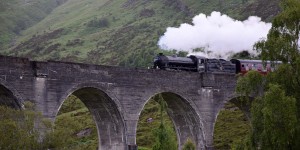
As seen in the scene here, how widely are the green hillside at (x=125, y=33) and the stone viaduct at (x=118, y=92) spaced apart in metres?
80.8

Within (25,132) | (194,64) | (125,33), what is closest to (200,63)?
(194,64)

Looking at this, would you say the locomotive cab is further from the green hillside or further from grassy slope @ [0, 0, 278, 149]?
the green hillside

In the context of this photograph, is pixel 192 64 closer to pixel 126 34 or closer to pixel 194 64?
pixel 194 64

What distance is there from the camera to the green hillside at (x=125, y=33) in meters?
143

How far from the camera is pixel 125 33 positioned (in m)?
172

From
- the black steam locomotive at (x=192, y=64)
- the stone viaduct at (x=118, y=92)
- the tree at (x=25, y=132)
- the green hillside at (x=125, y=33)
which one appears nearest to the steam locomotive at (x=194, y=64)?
the black steam locomotive at (x=192, y=64)

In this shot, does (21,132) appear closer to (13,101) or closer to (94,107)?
(13,101)

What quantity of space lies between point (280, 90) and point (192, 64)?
22.9 m

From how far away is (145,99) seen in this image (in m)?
37.9

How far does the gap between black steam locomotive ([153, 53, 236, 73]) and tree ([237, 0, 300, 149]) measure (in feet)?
61.3

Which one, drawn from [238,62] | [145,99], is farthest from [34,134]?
[238,62]

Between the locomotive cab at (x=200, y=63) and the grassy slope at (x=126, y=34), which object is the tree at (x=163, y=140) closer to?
the locomotive cab at (x=200, y=63)

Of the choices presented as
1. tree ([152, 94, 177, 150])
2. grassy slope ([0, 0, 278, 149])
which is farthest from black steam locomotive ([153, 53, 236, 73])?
grassy slope ([0, 0, 278, 149])

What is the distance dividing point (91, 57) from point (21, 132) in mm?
129821
